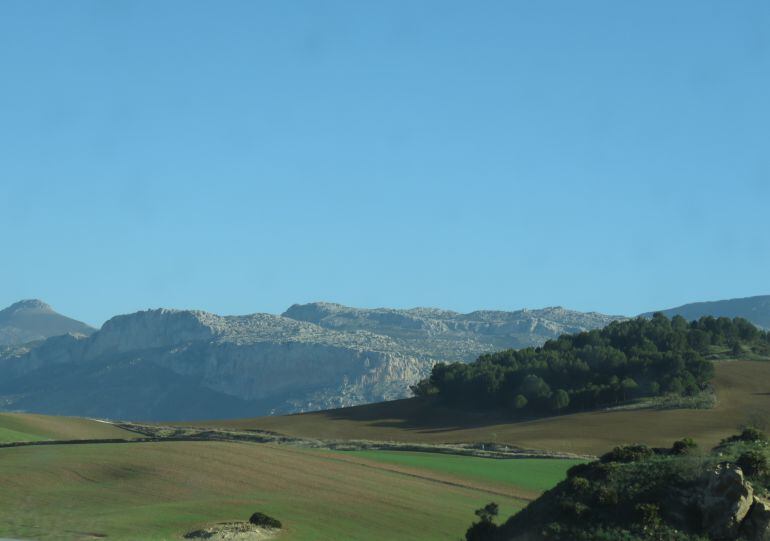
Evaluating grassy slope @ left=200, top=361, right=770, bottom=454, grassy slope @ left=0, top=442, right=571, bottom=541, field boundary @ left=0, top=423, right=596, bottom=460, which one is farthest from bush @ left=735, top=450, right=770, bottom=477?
grassy slope @ left=200, top=361, right=770, bottom=454

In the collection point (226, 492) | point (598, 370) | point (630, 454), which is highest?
point (598, 370)

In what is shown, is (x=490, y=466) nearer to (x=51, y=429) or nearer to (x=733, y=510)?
(x=733, y=510)

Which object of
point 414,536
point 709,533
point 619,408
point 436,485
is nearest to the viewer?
point 709,533

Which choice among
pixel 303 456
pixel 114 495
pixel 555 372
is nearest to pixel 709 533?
pixel 114 495

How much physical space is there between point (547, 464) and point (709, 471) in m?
57.4

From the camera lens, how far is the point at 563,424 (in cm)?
13988

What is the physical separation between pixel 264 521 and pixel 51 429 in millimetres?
78816

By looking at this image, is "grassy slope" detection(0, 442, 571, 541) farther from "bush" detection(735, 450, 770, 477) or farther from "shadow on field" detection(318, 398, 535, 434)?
"shadow on field" detection(318, 398, 535, 434)

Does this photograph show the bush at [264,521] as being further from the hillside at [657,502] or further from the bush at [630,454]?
the bush at [630,454]

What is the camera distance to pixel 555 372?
171m

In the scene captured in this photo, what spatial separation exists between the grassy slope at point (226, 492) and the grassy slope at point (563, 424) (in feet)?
108

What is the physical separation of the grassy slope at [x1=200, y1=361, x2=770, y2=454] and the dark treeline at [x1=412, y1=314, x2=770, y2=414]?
19.7 ft

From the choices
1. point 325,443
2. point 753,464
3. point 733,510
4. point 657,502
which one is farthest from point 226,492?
point 325,443

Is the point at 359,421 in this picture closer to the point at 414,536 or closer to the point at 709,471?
the point at 414,536
